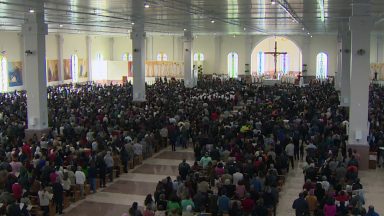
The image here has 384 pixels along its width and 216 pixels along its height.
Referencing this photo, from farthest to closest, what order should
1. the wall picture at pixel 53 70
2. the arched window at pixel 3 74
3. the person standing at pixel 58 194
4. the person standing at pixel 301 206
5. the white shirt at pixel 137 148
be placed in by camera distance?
1. the wall picture at pixel 53 70
2. the arched window at pixel 3 74
3. the white shirt at pixel 137 148
4. the person standing at pixel 58 194
5. the person standing at pixel 301 206

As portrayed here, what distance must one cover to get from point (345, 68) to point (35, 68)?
19.1 m

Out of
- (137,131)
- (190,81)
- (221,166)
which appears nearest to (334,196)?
(221,166)

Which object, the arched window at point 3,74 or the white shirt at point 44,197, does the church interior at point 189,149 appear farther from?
the arched window at point 3,74

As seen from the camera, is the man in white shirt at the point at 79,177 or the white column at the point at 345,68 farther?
the white column at the point at 345,68

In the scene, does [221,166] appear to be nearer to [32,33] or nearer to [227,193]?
[227,193]

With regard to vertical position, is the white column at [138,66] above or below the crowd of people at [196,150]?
above

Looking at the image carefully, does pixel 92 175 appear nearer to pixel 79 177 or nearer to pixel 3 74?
pixel 79 177

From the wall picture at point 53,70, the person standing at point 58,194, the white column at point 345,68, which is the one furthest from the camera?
the wall picture at point 53,70

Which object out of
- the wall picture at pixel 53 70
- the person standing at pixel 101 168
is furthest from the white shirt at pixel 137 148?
the wall picture at pixel 53 70

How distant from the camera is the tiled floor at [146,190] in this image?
47.2 feet

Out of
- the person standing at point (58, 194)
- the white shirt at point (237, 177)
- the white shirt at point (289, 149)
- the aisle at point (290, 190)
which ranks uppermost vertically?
the white shirt at point (289, 149)

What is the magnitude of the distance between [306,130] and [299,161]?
1.84 meters

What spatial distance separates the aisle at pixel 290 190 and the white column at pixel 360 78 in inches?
93.3

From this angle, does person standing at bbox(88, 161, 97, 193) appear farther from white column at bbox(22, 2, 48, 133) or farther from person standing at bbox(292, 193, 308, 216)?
white column at bbox(22, 2, 48, 133)
